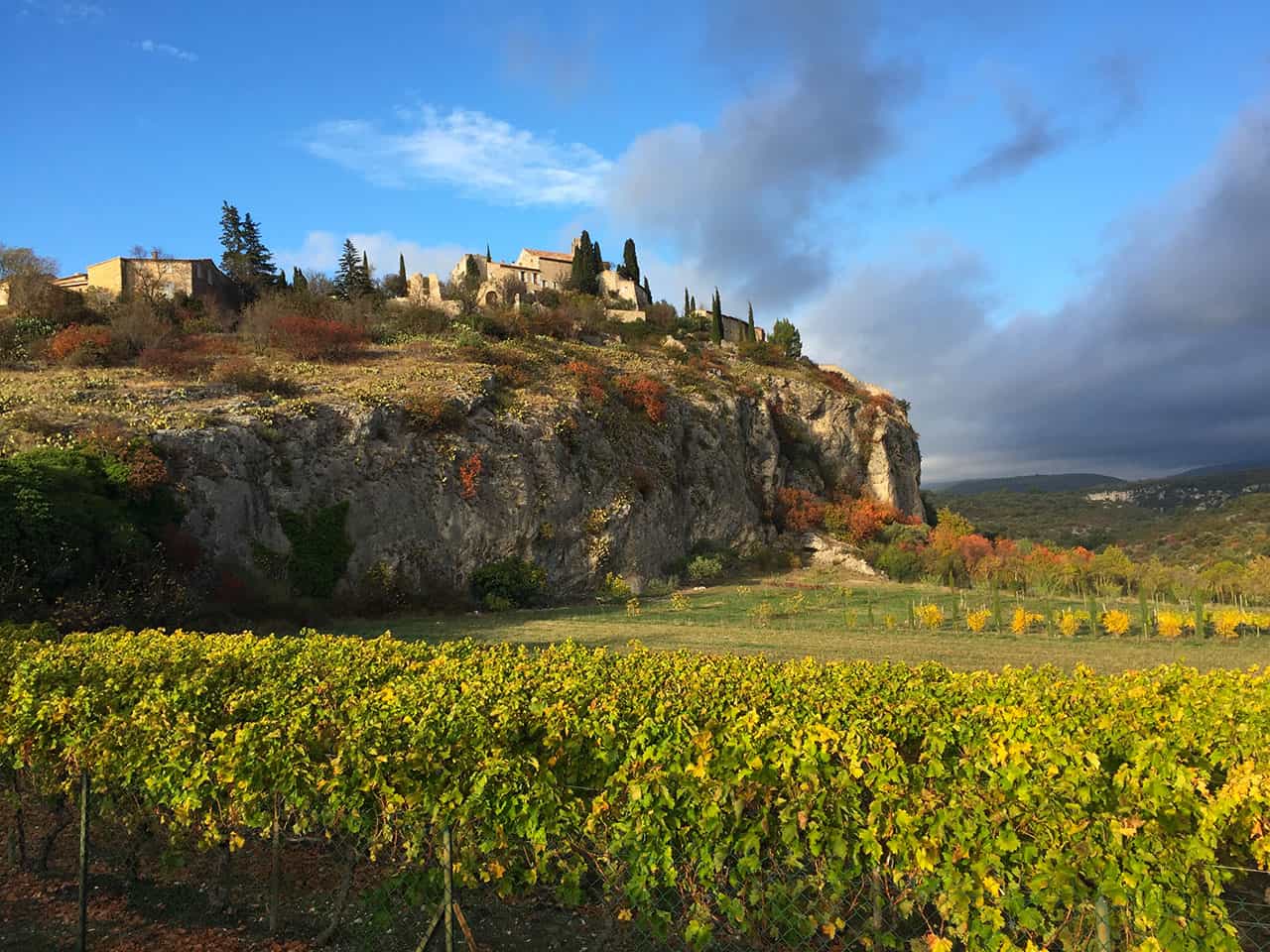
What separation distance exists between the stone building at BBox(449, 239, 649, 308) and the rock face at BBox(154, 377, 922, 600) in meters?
31.1

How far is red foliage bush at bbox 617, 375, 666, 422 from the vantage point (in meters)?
42.5

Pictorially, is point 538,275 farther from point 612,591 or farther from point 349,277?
point 612,591

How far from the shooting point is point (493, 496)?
105ft

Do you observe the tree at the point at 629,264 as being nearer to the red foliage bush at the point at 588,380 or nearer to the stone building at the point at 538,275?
the stone building at the point at 538,275

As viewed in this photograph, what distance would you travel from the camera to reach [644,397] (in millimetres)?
42656

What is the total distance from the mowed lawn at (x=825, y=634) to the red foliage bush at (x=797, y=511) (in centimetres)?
1543

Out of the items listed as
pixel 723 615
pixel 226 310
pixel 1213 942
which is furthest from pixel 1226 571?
pixel 226 310

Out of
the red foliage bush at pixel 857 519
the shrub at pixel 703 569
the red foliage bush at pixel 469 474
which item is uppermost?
the red foliage bush at pixel 469 474

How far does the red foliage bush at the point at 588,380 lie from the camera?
1554 inches

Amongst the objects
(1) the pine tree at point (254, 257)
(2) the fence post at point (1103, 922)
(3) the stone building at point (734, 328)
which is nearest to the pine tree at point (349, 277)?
(1) the pine tree at point (254, 257)

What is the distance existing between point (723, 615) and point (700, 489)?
17.7m

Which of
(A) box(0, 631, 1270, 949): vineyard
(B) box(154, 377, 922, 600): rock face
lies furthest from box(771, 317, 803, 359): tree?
(A) box(0, 631, 1270, 949): vineyard

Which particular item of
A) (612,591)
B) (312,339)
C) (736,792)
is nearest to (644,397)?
(612,591)

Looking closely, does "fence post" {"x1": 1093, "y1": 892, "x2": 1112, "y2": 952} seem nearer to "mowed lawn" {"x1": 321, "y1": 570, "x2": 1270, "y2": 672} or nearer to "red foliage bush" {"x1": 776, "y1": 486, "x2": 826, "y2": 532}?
"mowed lawn" {"x1": 321, "y1": 570, "x2": 1270, "y2": 672}
